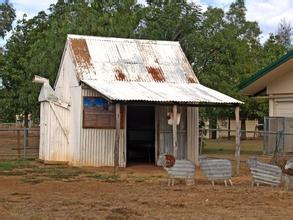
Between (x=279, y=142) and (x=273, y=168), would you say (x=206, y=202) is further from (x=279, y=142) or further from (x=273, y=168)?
(x=279, y=142)

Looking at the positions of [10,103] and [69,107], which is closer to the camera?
[69,107]

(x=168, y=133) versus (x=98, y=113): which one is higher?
(x=98, y=113)

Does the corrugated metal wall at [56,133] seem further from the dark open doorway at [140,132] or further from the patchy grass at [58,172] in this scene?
the dark open doorway at [140,132]

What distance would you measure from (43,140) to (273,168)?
11242 millimetres

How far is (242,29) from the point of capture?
5425cm

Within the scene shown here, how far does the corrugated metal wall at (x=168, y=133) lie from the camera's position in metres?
22.6

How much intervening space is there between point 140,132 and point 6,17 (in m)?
33.6

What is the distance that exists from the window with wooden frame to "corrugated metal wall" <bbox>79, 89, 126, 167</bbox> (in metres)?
0.18

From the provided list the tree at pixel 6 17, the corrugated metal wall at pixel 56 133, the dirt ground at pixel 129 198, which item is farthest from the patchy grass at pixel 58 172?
the tree at pixel 6 17

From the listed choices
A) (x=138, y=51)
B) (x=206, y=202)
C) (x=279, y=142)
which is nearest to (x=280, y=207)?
(x=206, y=202)

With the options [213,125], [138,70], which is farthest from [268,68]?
[213,125]

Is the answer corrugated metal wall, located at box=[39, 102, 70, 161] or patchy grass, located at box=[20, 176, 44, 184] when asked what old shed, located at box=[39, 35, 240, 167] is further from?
patchy grass, located at box=[20, 176, 44, 184]

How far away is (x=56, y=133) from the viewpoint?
23.0 metres

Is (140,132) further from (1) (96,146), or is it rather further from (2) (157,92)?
(2) (157,92)
